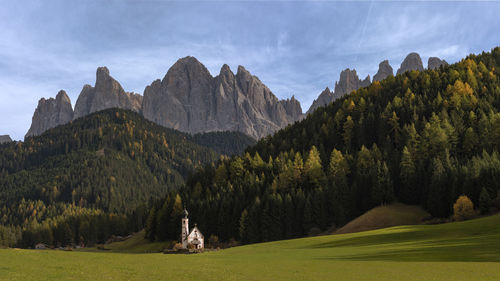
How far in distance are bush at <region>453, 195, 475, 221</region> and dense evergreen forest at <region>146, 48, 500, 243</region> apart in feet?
9.23

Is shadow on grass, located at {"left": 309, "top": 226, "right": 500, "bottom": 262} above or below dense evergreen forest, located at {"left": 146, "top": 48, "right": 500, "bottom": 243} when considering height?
below

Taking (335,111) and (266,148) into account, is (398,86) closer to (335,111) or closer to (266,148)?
(335,111)

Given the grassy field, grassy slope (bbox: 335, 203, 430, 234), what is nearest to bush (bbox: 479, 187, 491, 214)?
grassy slope (bbox: 335, 203, 430, 234)

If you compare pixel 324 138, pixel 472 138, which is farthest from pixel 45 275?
pixel 324 138

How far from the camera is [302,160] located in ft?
395

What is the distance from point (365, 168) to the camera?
110 metres

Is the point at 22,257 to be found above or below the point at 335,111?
below

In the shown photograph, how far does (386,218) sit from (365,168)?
2494cm

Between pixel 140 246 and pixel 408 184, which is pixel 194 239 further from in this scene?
pixel 408 184

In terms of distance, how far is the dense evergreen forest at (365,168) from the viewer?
96.5 meters

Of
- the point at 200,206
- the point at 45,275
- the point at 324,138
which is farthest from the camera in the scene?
the point at 324,138

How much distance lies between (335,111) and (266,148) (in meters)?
37.1

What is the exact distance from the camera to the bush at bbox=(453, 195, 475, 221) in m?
77.2

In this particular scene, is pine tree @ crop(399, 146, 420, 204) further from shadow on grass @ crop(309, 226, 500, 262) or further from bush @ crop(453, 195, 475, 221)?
shadow on grass @ crop(309, 226, 500, 262)
